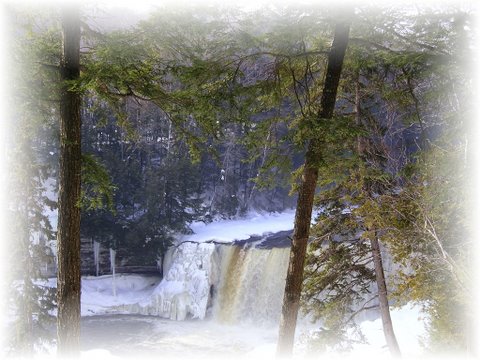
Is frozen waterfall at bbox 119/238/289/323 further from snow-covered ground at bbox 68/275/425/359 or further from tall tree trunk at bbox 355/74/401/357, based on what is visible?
tall tree trunk at bbox 355/74/401/357

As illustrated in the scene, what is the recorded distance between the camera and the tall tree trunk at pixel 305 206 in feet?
19.5

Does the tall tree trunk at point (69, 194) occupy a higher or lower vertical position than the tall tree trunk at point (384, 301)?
higher

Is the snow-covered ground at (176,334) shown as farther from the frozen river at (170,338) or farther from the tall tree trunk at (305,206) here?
the tall tree trunk at (305,206)

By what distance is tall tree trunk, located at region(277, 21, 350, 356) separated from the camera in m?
5.96

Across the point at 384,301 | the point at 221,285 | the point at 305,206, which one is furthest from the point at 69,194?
the point at 221,285

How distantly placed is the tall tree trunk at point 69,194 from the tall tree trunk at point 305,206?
2882 mm

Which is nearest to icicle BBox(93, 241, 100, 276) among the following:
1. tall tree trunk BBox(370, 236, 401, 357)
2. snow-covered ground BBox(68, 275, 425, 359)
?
snow-covered ground BBox(68, 275, 425, 359)

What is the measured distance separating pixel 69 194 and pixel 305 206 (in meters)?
3.17

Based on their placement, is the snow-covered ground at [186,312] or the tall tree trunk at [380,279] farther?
the snow-covered ground at [186,312]

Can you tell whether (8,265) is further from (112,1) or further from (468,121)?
(468,121)

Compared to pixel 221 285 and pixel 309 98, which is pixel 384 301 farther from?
pixel 221 285

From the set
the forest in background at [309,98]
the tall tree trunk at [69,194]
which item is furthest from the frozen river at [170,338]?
the tall tree trunk at [69,194]

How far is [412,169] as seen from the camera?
25.0ft

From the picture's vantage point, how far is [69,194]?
5.57 metres
